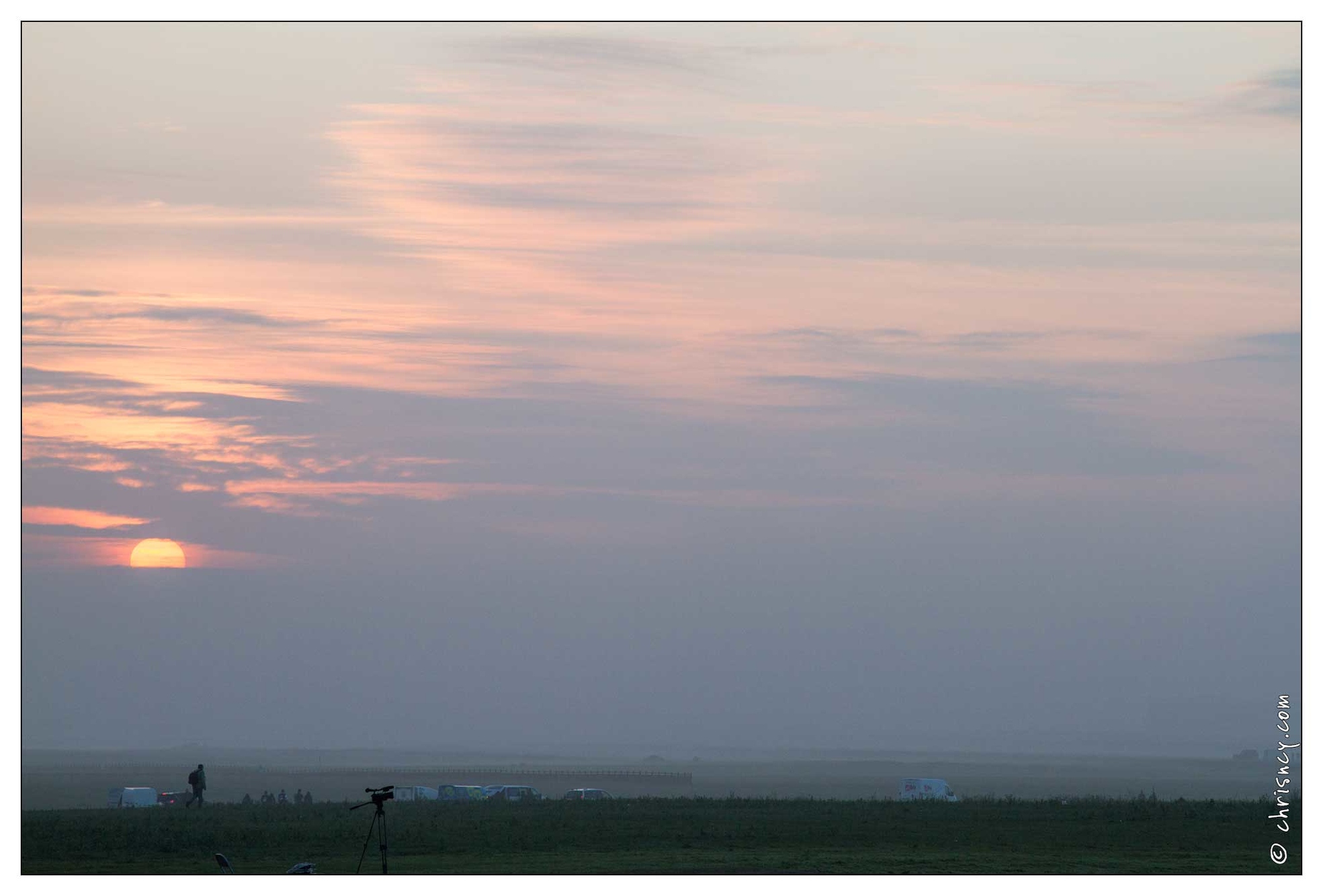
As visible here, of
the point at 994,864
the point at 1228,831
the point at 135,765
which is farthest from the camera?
the point at 135,765

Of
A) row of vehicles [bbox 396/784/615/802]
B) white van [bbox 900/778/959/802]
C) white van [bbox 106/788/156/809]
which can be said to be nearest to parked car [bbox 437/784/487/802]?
row of vehicles [bbox 396/784/615/802]

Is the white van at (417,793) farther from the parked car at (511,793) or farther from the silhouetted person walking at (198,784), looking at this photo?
the silhouetted person walking at (198,784)

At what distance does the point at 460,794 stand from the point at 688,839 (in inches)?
967

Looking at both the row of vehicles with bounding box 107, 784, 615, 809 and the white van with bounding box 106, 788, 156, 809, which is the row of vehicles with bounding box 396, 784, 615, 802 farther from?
the white van with bounding box 106, 788, 156, 809

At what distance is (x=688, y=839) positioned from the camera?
34.3 metres

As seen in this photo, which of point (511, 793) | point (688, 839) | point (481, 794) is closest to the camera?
point (688, 839)

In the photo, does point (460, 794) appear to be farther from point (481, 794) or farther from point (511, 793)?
point (511, 793)

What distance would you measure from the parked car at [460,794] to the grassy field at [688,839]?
5233mm

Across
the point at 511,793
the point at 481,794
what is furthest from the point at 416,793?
the point at 511,793

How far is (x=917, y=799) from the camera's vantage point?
49188mm

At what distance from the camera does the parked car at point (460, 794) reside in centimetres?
5088
